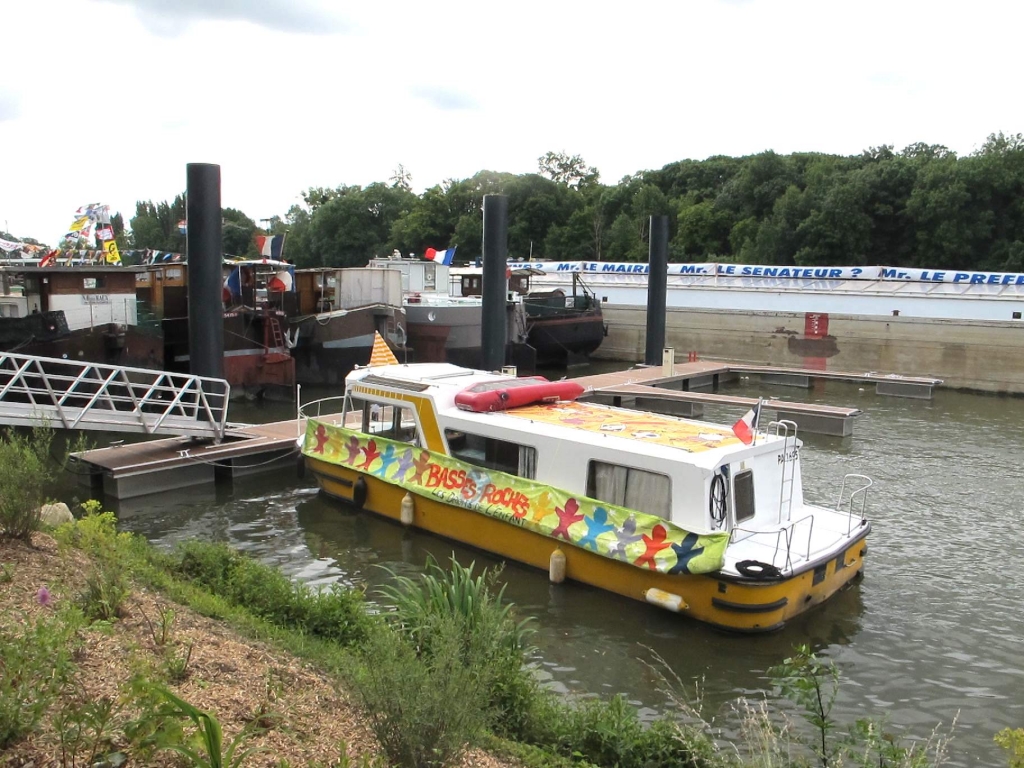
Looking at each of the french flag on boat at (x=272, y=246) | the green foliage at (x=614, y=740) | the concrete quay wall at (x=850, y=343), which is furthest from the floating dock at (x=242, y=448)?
the french flag on boat at (x=272, y=246)

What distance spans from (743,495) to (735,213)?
183 feet

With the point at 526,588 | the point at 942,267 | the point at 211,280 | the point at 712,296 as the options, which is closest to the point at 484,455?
the point at 526,588

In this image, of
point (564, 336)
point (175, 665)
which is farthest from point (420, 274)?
point (175, 665)

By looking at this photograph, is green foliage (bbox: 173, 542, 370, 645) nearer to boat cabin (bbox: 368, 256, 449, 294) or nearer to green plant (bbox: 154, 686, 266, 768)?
green plant (bbox: 154, 686, 266, 768)

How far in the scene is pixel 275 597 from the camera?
798 centimetres

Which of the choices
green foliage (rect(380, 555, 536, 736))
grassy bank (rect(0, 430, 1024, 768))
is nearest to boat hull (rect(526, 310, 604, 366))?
grassy bank (rect(0, 430, 1024, 768))

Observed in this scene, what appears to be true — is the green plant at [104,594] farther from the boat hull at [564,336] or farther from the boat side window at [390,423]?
the boat hull at [564,336]

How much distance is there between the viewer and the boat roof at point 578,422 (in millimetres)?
11039

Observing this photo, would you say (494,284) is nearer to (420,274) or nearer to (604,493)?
(604,493)

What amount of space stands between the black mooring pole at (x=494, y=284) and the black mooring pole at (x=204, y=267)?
6834 millimetres

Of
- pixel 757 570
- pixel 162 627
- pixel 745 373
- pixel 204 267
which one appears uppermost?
pixel 204 267

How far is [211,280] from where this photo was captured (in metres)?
18.1

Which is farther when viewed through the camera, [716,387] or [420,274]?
[420,274]

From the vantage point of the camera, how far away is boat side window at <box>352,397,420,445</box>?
14.6 m
